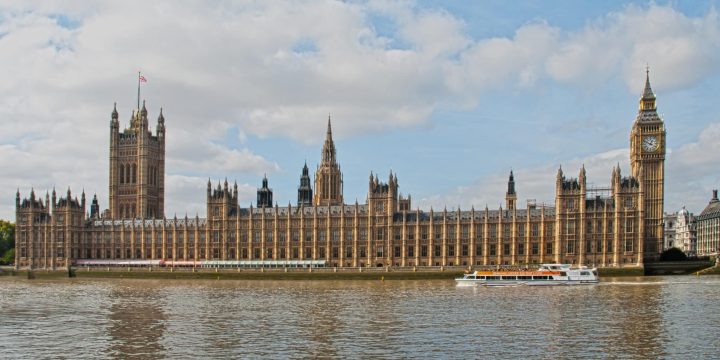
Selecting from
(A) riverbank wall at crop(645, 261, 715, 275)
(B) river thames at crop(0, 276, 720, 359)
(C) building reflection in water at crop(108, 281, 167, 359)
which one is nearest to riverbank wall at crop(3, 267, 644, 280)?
(A) riverbank wall at crop(645, 261, 715, 275)

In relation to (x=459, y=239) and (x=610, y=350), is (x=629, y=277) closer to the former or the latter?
(x=459, y=239)

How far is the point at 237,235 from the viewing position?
156000mm

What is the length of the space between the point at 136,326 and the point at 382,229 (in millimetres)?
91007

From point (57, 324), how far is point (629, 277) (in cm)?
8722

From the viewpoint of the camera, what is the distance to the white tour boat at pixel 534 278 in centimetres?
10700

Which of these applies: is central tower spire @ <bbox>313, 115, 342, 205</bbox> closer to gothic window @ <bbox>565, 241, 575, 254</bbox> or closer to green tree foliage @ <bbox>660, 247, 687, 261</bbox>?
gothic window @ <bbox>565, 241, 575, 254</bbox>

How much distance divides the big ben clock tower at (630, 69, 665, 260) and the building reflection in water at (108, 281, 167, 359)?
9019cm

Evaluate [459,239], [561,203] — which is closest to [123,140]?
[459,239]

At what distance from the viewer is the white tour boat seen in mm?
107000

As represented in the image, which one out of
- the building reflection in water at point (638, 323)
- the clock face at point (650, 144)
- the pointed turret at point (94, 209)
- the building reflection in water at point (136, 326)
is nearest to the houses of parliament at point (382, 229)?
the clock face at point (650, 144)

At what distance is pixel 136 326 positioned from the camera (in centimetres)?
5756

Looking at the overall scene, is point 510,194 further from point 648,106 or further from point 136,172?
point 136,172

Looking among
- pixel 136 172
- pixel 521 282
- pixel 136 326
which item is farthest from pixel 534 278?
pixel 136 172

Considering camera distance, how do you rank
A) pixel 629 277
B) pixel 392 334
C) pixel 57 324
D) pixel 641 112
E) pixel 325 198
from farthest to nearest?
pixel 325 198 < pixel 641 112 < pixel 629 277 < pixel 57 324 < pixel 392 334
